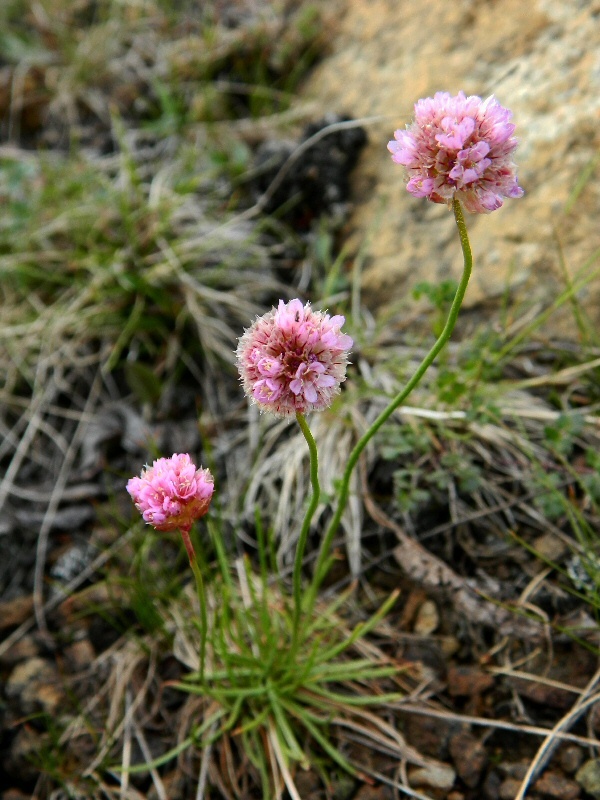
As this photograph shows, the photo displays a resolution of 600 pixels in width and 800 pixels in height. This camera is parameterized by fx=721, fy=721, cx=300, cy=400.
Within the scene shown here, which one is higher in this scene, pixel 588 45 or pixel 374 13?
pixel 374 13

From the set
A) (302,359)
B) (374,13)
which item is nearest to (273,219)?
(374,13)

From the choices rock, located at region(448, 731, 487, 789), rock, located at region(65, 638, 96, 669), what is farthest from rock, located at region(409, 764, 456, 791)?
rock, located at region(65, 638, 96, 669)

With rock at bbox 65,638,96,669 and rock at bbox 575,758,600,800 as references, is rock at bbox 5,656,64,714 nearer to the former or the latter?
rock at bbox 65,638,96,669

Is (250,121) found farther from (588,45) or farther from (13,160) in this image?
(588,45)

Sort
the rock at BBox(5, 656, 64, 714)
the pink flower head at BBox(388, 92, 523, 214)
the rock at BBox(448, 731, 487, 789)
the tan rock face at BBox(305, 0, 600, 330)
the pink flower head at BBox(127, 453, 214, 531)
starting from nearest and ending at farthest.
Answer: the pink flower head at BBox(388, 92, 523, 214), the pink flower head at BBox(127, 453, 214, 531), the rock at BBox(448, 731, 487, 789), the rock at BBox(5, 656, 64, 714), the tan rock face at BBox(305, 0, 600, 330)

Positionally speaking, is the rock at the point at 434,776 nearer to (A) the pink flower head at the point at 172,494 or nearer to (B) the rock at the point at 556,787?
(B) the rock at the point at 556,787

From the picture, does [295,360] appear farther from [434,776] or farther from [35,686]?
[35,686]

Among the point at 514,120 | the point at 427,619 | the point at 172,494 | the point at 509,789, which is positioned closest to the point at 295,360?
the point at 172,494
